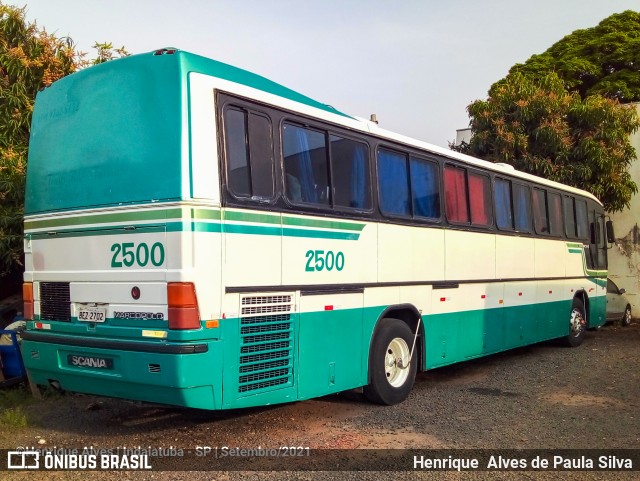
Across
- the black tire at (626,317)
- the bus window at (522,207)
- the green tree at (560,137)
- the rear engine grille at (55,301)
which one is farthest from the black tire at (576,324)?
the rear engine grille at (55,301)

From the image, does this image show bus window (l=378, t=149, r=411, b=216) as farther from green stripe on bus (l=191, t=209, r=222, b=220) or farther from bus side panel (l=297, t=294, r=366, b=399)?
green stripe on bus (l=191, t=209, r=222, b=220)

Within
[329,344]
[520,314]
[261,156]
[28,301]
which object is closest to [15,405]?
[28,301]

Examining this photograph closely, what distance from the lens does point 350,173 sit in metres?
6.84

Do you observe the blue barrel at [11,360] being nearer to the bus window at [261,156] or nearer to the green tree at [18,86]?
the green tree at [18,86]

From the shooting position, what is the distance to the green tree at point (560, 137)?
53.0ft

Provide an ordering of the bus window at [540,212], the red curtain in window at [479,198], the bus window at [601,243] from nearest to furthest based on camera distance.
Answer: the red curtain in window at [479,198] < the bus window at [540,212] < the bus window at [601,243]

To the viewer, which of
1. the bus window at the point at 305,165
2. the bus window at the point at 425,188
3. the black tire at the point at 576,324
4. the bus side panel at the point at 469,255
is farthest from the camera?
the black tire at the point at 576,324

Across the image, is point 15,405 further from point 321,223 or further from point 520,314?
point 520,314

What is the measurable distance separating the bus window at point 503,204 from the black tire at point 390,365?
10.8 feet

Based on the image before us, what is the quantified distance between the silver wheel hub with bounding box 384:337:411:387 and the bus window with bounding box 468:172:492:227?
8.44ft

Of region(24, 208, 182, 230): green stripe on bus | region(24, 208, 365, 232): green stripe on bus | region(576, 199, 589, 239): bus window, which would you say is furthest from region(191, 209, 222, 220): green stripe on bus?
region(576, 199, 589, 239): bus window

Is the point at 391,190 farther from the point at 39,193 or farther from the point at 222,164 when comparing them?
the point at 39,193

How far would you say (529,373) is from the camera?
31.6ft

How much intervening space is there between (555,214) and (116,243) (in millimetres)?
9264
